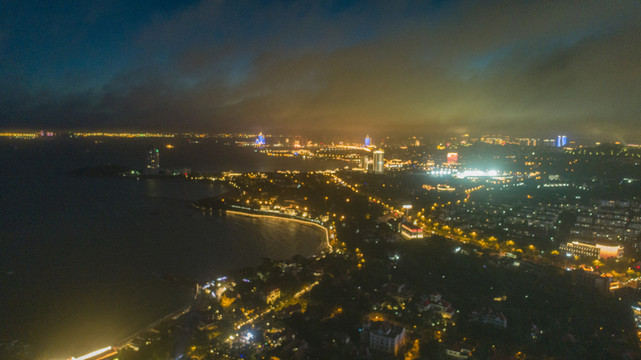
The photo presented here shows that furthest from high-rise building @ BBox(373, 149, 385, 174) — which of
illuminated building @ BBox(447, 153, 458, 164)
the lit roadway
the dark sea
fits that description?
the dark sea

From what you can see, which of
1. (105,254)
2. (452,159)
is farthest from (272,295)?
(452,159)

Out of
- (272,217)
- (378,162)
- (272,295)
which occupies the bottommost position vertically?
(272,295)

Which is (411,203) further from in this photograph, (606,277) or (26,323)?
(26,323)

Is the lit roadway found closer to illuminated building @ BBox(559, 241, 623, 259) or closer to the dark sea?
illuminated building @ BBox(559, 241, 623, 259)

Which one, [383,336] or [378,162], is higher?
[378,162]

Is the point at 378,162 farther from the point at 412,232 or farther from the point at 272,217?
the point at 412,232

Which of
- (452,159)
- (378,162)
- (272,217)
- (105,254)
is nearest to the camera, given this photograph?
(105,254)

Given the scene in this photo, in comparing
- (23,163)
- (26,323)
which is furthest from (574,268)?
(23,163)
